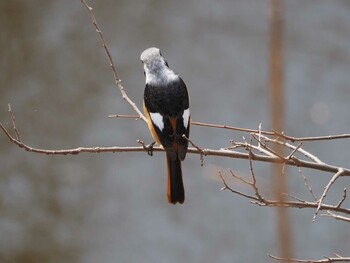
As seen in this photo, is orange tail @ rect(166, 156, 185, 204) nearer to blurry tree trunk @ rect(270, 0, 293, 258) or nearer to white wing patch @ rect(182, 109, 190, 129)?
white wing patch @ rect(182, 109, 190, 129)

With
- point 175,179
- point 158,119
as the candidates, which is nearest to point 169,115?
point 158,119

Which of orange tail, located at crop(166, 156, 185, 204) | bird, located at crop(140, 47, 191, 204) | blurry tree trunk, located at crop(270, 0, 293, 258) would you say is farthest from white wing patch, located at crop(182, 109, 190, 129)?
blurry tree trunk, located at crop(270, 0, 293, 258)

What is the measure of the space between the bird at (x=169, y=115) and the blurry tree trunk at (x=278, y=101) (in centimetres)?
169

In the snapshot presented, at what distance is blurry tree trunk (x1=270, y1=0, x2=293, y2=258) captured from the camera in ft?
2.29

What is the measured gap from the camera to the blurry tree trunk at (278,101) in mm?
699

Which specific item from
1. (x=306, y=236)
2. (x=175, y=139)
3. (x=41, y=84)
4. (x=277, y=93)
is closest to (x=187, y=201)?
(x=306, y=236)

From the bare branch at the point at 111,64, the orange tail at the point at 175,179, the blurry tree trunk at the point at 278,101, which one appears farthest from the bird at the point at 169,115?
the blurry tree trunk at the point at 278,101

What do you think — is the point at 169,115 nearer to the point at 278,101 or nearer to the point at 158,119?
the point at 158,119

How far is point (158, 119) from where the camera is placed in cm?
255

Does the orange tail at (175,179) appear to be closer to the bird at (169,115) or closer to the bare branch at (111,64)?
the bird at (169,115)

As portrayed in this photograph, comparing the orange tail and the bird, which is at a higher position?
the bird

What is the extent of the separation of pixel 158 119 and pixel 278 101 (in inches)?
72.5

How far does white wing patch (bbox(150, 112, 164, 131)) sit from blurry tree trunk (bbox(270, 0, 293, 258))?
5.82ft

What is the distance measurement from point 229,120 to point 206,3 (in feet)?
2.61
